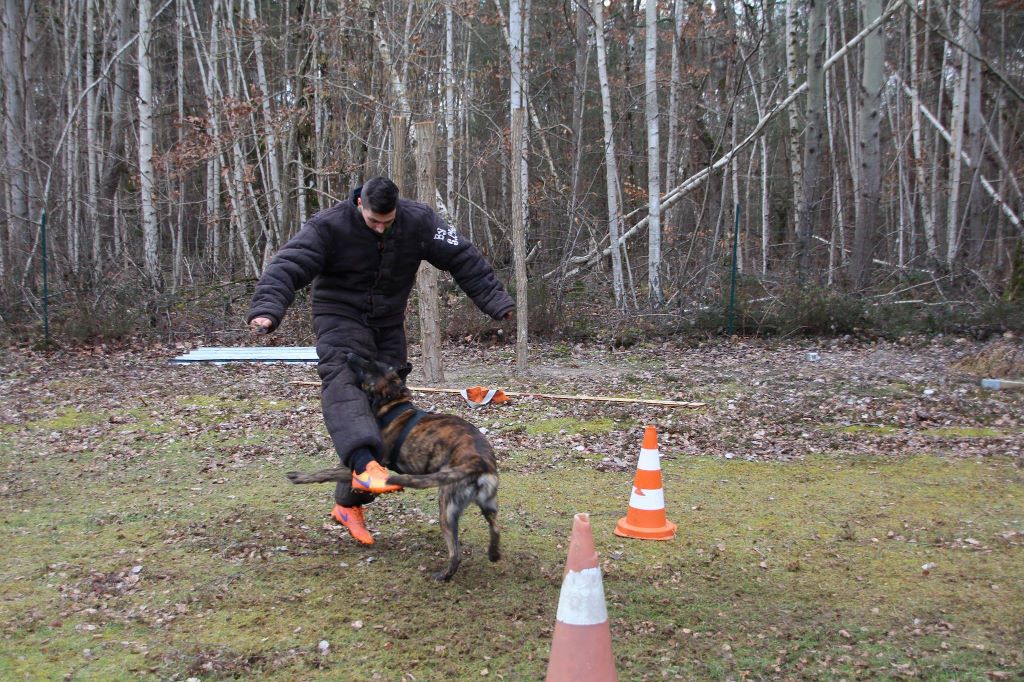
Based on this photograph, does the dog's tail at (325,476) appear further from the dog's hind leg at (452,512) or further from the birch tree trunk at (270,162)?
the birch tree trunk at (270,162)

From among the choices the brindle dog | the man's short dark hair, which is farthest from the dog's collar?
the man's short dark hair

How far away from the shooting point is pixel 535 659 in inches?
147

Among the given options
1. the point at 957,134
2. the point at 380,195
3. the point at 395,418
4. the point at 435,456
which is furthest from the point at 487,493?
the point at 957,134

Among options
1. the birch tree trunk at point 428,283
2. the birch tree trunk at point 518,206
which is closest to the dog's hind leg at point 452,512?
the birch tree trunk at point 428,283

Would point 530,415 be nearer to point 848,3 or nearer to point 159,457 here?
point 159,457

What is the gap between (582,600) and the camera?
126 inches

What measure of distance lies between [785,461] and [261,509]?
4.58 m

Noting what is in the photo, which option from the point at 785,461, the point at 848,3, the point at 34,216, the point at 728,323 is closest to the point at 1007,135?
the point at 848,3

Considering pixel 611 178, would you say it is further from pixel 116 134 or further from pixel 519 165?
pixel 116 134

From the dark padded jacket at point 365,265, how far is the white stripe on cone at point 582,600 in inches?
86.1

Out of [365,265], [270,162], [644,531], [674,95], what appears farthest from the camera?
[674,95]

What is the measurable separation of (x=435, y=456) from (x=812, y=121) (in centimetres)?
1380

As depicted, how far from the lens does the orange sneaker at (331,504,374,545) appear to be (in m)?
5.17

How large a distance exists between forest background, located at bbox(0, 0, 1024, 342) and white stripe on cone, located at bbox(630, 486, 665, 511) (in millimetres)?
6225
